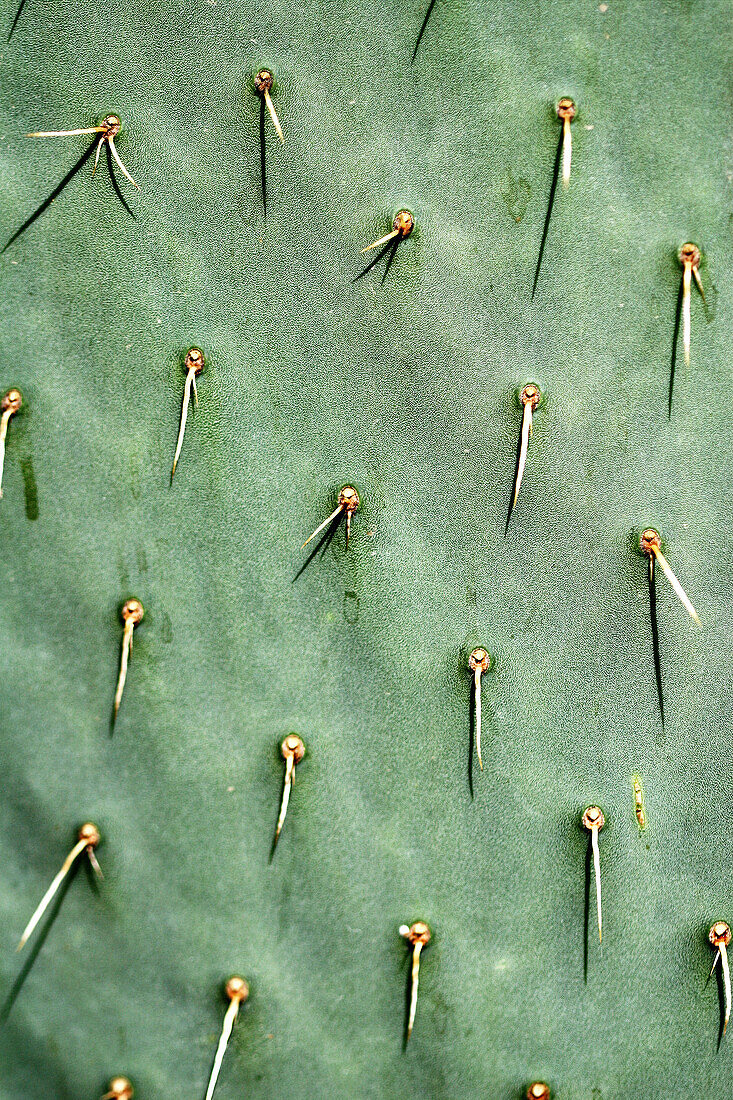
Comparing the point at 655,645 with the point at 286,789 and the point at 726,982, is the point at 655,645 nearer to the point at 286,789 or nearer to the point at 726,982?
the point at 726,982

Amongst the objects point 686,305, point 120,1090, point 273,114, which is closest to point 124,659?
point 120,1090

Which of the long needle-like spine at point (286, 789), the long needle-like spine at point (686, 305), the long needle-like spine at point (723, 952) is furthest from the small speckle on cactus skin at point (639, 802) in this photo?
the long needle-like spine at point (686, 305)

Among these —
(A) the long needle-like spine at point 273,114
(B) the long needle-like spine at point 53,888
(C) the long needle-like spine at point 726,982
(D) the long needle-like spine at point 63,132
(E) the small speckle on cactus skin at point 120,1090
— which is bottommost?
(E) the small speckle on cactus skin at point 120,1090

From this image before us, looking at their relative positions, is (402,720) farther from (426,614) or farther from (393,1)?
(393,1)

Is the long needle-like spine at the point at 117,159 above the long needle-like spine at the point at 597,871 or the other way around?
above

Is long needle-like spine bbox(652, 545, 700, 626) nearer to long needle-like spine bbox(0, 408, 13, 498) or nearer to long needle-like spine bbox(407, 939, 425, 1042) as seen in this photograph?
long needle-like spine bbox(407, 939, 425, 1042)

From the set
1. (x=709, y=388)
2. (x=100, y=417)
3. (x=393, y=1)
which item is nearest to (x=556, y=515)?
(x=709, y=388)

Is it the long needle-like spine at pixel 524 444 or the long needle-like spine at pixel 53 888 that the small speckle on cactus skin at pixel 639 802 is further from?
the long needle-like spine at pixel 53 888
